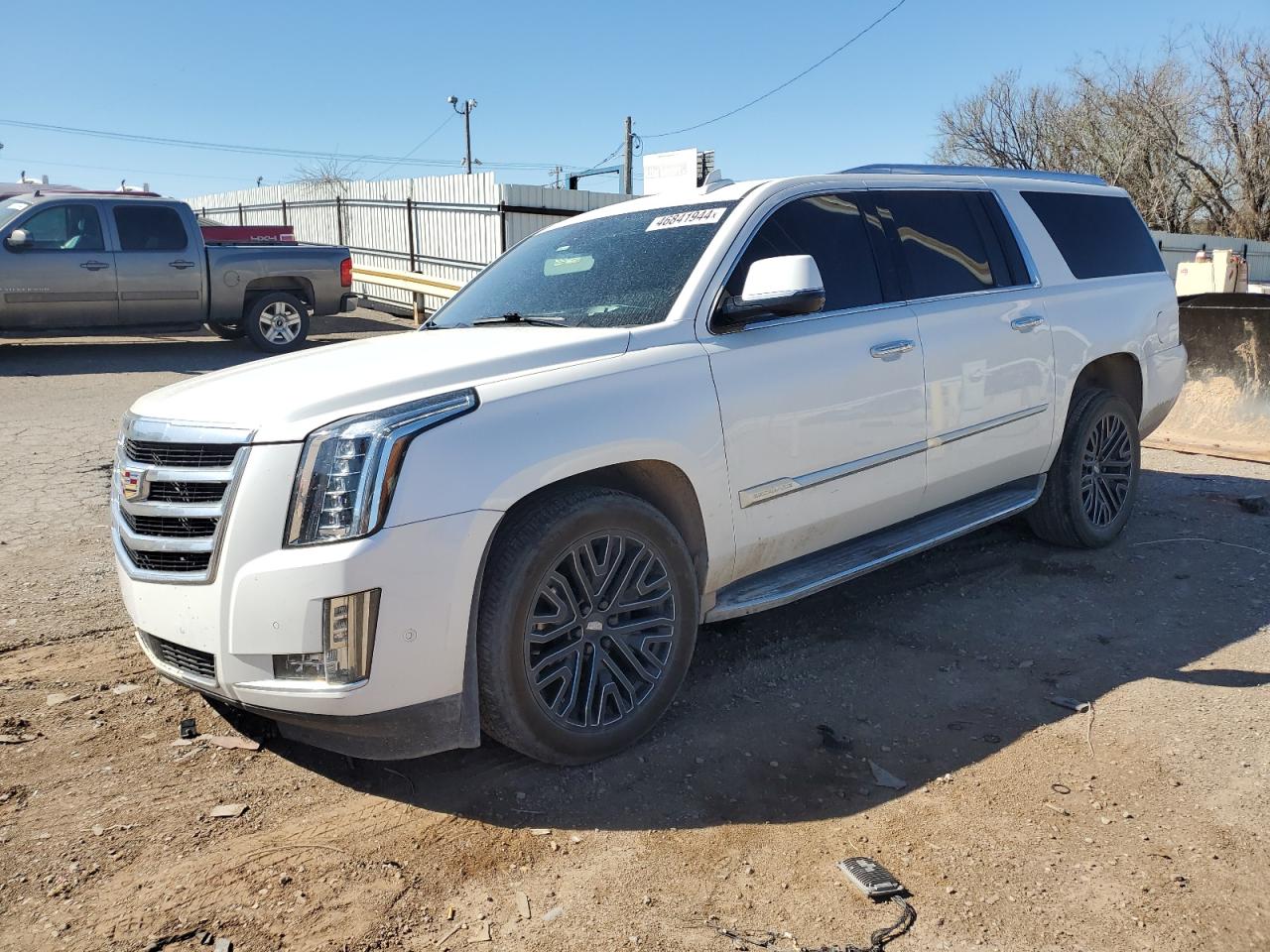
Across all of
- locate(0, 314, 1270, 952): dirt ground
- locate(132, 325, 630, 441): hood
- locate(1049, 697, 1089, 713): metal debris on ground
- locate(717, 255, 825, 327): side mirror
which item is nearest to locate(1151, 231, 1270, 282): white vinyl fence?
locate(0, 314, 1270, 952): dirt ground

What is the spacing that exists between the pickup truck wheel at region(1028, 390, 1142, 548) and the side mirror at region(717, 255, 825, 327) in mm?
2436

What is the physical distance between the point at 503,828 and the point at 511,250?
297cm

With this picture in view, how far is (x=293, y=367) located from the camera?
3.57m

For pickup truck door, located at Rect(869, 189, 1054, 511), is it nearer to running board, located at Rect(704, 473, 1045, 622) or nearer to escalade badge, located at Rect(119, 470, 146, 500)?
running board, located at Rect(704, 473, 1045, 622)

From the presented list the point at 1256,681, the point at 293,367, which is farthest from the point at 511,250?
the point at 1256,681

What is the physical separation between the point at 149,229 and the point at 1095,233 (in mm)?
11370

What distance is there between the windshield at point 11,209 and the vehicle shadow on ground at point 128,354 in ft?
5.75

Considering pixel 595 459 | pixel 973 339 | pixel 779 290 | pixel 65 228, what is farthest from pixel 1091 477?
pixel 65 228

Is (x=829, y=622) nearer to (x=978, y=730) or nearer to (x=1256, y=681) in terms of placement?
(x=978, y=730)

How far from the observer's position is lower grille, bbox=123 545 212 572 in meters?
3.06

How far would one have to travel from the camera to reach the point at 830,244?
4.32m

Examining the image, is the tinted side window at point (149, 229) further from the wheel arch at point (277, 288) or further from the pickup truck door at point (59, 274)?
the wheel arch at point (277, 288)

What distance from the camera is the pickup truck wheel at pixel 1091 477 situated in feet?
17.9

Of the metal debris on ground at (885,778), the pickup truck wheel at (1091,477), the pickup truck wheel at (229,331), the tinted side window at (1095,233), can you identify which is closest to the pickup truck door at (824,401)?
the metal debris on ground at (885,778)
